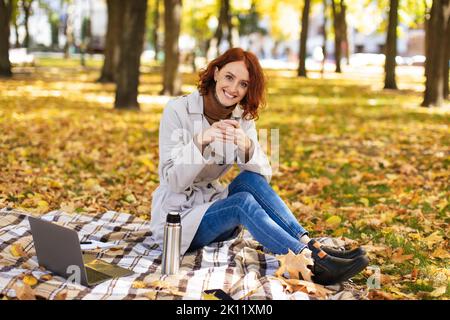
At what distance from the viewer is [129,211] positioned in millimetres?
6973

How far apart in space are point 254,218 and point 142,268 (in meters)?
0.83

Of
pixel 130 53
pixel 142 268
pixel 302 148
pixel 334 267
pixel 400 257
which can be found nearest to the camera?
pixel 334 267

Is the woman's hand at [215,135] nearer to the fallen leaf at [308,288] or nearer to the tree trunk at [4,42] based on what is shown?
the fallen leaf at [308,288]

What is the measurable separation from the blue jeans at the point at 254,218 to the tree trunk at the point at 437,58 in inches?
499

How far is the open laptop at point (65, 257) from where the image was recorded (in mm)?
4297

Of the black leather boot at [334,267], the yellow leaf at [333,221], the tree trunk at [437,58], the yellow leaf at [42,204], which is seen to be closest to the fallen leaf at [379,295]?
the black leather boot at [334,267]

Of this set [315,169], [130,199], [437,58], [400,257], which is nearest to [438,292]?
[400,257]

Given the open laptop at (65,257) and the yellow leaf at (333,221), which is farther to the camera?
the yellow leaf at (333,221)

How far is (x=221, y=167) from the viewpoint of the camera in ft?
17.0

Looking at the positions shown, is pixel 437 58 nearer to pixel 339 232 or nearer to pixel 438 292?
pixel 339 232

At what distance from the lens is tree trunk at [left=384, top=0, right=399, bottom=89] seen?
22.2m
